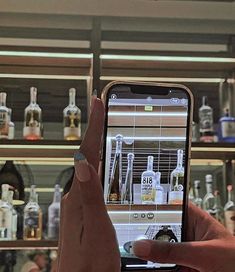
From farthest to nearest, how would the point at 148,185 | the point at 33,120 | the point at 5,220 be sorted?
the point at 33,120 → the point at 5,220 → the point at 148,185

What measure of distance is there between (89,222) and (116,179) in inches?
6.9

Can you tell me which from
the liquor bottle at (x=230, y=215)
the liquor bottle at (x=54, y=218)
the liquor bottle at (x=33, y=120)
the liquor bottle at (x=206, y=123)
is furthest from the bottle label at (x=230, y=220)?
the liquor bottle at (x=33, y=120)

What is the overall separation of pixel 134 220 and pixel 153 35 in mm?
1588

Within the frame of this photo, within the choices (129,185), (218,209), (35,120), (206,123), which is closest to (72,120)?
(35,120)

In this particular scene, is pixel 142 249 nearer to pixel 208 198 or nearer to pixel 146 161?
pixel 146 161

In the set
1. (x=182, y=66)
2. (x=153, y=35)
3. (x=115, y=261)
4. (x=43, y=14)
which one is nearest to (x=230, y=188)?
(x=182, y=66)

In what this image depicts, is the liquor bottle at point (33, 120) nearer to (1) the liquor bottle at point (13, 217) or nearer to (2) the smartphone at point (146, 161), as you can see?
(1) the liquor bottle at point (13, 217)

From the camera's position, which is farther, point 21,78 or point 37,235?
point 21,78

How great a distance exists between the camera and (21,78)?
1946mm

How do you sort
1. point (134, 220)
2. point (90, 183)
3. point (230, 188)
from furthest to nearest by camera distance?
1. point (230, 188)
2. point (134, 220)
3. point (90, 183)

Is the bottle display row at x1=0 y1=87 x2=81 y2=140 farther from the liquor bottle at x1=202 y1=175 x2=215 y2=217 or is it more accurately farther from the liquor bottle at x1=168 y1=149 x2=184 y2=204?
the liquor bottle at x1=168 y1=149 x2=184 y2=204

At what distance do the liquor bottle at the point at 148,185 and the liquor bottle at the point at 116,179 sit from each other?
0.06ft

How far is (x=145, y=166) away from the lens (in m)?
0.45

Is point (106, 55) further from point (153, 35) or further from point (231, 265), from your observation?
point (231, 265)
